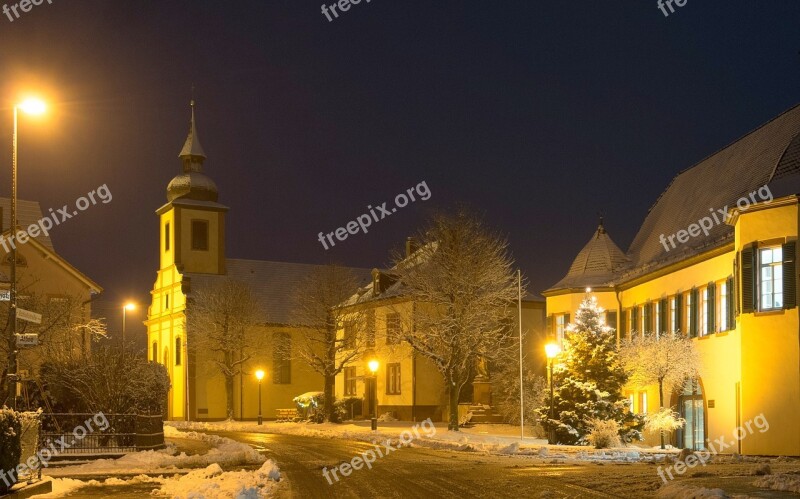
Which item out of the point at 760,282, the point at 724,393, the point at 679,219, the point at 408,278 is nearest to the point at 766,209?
the point at 760,282

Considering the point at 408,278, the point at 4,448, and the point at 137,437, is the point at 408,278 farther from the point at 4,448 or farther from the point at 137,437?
the point at 4,448

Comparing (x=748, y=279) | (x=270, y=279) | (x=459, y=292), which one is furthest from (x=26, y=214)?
(x=748, y=279)

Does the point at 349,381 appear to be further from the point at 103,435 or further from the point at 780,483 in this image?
the point at 780,483

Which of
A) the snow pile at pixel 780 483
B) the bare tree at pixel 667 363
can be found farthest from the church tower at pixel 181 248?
the snow pile at pixel 780 483

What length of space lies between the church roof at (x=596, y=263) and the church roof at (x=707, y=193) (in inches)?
1.9

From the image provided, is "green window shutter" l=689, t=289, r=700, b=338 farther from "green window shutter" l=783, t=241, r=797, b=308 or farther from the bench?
Answer: the bench

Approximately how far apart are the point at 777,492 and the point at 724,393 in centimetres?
1580

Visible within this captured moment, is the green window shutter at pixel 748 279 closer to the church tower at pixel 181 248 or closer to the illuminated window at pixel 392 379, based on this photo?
the illuminated window at pixel 392 379

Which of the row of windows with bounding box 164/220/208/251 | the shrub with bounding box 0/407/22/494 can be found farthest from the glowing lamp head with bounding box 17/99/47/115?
the row of windows with bounding box 164/220/208/251

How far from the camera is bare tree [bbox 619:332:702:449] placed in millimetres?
34156

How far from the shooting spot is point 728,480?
19.3 metres

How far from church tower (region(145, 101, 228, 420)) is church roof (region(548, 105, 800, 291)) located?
34540 mm

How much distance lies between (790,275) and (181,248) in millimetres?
53608

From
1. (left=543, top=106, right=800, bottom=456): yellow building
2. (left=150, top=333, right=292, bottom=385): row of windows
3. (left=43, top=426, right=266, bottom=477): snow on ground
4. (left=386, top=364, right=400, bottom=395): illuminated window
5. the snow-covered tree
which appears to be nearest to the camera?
(left=43, top=426, right=266, bottom=477): snow on ground
